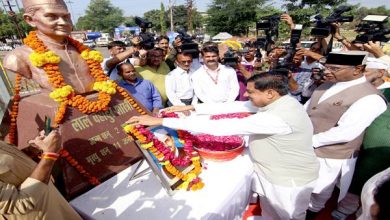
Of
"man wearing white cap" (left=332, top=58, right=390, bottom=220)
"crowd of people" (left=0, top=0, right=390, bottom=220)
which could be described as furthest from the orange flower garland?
"man wearing white cap" (left=332, top=58, right=390, bottom=220)

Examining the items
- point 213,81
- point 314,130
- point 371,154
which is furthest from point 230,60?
point 371,154

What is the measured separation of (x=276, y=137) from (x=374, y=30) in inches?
115

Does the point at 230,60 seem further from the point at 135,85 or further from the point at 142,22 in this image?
the point at 135,85

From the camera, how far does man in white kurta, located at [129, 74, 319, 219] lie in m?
1.72

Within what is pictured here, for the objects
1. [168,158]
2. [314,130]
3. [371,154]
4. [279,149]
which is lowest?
[371,154]

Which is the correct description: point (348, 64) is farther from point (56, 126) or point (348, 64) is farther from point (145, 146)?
point (56, 126)

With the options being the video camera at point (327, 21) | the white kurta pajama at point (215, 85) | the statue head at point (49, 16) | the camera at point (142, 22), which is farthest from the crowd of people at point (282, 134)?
the white kurta pajama at point (215, 85)

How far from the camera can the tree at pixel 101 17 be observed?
61.1 meters

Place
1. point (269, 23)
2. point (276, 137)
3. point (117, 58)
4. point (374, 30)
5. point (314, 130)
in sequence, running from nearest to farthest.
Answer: point (276, 137)
point (314, 130)
point (117, 58)
point (374, 30)
point (269, 23)

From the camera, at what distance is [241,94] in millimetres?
3975

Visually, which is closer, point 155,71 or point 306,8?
point 155,71

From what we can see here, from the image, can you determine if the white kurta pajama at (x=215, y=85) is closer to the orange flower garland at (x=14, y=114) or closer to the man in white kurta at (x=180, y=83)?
the man in white kurta at (x=180, y=83)

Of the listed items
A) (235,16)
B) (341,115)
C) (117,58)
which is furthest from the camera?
(235,16)

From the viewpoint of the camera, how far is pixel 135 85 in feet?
10.0
